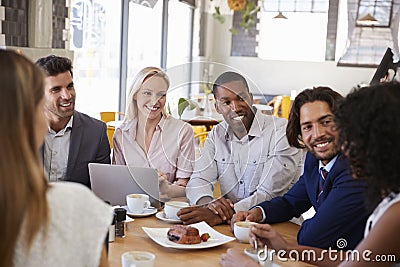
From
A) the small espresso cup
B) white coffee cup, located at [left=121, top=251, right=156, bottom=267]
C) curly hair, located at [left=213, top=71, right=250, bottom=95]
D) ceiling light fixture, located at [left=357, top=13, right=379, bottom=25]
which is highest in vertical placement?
ceiling light fixture, located at [left=357, top=13, right=379, bottom=25]

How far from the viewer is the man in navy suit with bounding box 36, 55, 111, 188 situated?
8.27ft

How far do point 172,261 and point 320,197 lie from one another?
0.67m

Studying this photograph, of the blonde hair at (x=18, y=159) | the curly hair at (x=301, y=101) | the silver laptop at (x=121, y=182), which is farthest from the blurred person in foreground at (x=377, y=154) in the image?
the silver laptop at (x=121, y=182)

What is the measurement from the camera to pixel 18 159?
985 millimetres

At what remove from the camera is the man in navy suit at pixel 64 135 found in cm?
252

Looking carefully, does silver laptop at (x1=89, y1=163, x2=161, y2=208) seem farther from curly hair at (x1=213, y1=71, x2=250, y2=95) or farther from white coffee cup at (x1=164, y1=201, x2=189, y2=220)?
curly hair at (x1=213, y1=71, x2=250, y2=95)

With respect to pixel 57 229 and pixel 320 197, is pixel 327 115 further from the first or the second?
pixel 57 229

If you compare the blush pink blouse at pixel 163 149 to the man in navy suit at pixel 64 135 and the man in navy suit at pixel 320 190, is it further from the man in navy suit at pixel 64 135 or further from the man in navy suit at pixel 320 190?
the man in navy suit at pixel 320 190

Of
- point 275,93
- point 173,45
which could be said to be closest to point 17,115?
point 173,45

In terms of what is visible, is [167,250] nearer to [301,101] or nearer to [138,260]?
[138,260]

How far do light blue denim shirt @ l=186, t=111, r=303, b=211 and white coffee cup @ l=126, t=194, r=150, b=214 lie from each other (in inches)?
7.6

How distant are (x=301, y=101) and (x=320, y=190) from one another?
1.16 feet

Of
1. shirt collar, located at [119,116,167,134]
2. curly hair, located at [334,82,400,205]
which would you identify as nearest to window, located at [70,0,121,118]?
shirt collar, located at [119,116,167,134]

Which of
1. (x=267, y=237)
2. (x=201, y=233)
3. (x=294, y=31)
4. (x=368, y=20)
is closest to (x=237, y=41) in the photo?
(x=294, y=31)
